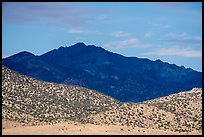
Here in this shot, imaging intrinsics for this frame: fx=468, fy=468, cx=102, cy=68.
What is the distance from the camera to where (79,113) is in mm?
77438

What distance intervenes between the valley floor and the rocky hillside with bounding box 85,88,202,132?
16.1 ft

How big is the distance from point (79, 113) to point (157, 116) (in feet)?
42.4

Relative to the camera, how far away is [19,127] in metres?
62.2

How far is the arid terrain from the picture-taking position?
61.6 m

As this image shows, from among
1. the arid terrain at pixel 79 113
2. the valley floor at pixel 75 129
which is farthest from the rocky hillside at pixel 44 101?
the valley floor at pixel 75 129

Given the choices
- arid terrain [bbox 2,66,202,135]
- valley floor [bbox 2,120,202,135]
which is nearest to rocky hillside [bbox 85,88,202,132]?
arid terrain [bbox 2,66,202,135]

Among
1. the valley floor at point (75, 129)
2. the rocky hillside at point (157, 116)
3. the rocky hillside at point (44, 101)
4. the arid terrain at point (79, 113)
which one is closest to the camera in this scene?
the valley floor at point (75, 129)

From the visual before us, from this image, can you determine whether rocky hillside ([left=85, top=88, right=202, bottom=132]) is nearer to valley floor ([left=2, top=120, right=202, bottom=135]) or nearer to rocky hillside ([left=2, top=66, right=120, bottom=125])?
rocky hillside ([left=2, top=66, right=120, bottom=125])

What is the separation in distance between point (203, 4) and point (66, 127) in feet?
127

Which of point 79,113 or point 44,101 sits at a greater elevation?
point 44,101

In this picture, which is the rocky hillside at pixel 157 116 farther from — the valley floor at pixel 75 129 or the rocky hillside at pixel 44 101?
the valley floor at pixel 75 129

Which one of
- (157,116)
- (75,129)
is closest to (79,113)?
(157,116)

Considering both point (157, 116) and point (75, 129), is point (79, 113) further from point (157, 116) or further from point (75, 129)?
point (75, 129)

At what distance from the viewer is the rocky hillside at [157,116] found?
68.7m
